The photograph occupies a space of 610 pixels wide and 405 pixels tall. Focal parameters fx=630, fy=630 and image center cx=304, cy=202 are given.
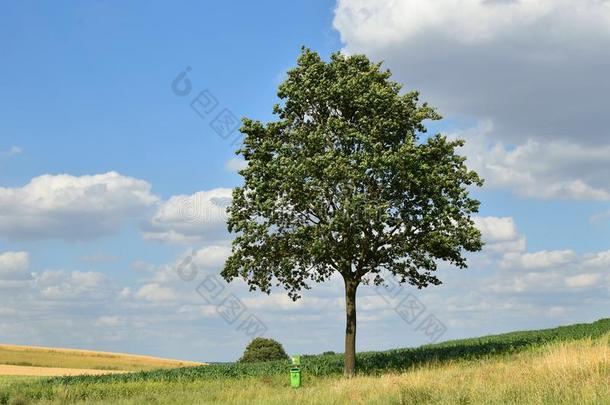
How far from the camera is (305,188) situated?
104 ft

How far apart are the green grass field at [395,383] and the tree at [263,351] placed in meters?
16.8

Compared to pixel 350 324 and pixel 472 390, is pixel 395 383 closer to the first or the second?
pixel 472 390

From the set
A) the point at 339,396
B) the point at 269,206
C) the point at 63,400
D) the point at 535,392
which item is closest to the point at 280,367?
the point at 269,206

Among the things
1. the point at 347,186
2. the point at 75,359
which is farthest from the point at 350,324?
the point at 75,359

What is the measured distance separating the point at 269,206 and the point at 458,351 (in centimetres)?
1654

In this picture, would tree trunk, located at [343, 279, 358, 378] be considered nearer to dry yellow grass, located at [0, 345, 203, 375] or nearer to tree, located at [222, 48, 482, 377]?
tree, located at [222, 48, 482, 377]

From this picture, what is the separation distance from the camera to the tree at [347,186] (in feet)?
103

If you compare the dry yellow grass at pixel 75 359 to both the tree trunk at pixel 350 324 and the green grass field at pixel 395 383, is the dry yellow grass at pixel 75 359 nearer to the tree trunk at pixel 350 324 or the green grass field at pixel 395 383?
the green grass field at pixel 395 383

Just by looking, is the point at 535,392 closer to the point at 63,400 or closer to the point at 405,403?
the point at 405,403

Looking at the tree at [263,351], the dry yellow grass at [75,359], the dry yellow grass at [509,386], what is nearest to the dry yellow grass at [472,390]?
the dry yellow grass at [509,386]

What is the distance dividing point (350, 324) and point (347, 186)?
7.65 metres

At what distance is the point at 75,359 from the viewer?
71062 millimetres

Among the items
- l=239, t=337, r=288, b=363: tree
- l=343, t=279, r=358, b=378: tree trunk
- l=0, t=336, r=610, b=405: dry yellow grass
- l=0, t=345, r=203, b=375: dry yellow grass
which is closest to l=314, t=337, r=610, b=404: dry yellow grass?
l=0, t=336, r=610, b=405: dry yellow grass

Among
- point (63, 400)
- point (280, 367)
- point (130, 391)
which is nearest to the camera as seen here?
point (63, 400)
